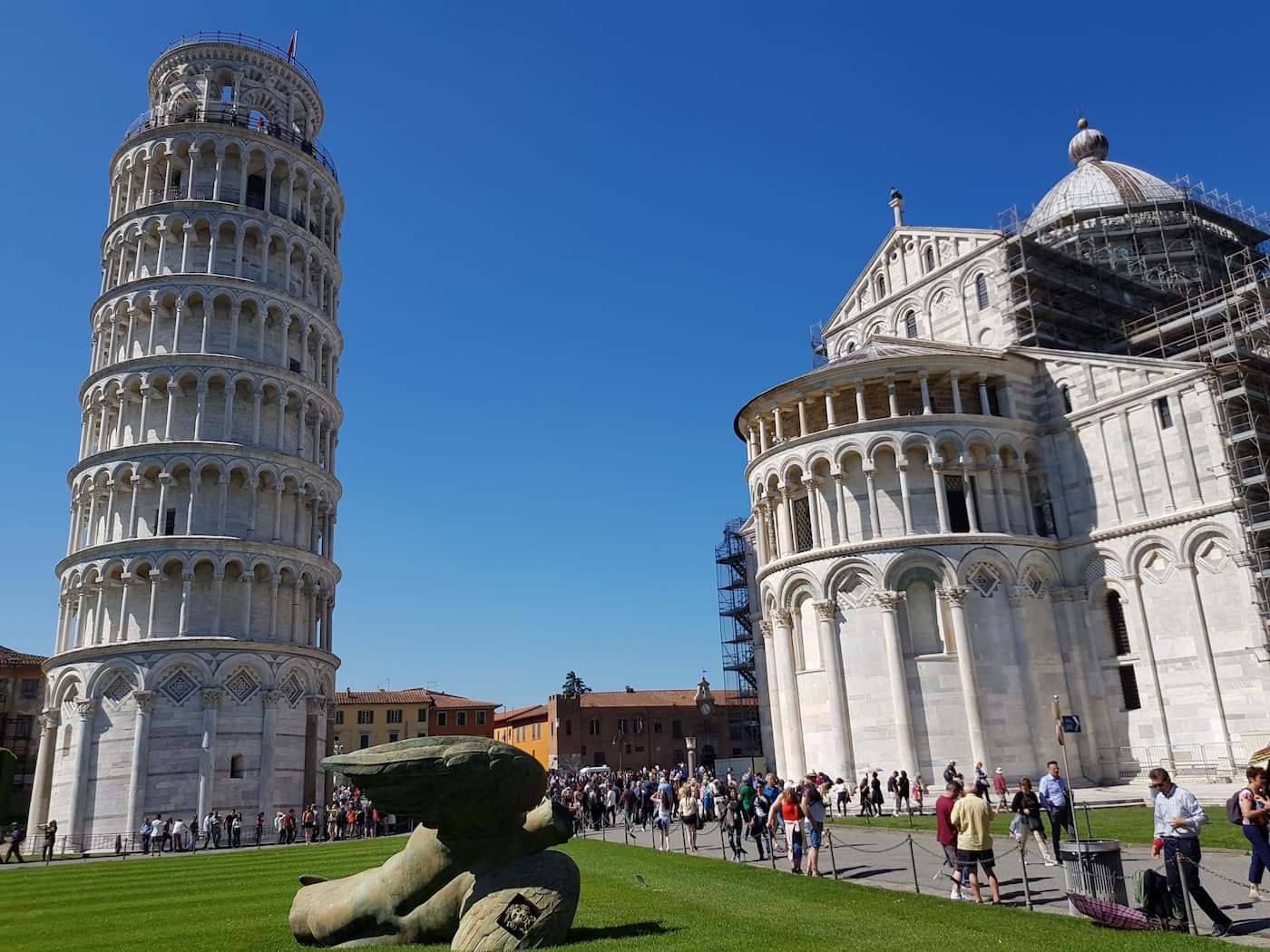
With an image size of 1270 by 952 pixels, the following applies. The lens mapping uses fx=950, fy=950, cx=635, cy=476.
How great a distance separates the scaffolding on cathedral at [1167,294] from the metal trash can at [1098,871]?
74.1 ft

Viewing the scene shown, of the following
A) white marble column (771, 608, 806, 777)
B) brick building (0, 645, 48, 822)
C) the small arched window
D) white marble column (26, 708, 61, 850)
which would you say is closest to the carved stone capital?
white marble column (771, 608, 806, 777)

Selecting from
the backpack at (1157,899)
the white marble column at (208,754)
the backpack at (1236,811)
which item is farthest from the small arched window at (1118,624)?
the white marble column at (208,754)

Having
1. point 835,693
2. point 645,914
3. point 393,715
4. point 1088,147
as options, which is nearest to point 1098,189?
point 1088,147

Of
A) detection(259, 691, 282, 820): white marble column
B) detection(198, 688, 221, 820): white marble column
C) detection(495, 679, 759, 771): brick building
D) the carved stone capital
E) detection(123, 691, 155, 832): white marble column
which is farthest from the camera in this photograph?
detection(495, 679, 759, 771): brick building

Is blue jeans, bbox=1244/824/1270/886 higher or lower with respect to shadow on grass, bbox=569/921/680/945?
higher

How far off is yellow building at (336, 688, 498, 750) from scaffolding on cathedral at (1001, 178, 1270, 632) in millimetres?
67324

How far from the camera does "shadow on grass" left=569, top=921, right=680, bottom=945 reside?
11250 mm

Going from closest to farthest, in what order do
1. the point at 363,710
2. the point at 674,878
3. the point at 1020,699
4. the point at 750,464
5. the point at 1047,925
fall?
the point at 1047,925, the point at 674,878, the point at 1020,699, the point at 750,464, the point at 363,710

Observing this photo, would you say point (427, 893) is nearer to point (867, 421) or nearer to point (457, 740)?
point (457, 740)

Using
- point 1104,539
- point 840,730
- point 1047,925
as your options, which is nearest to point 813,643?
point 840,730

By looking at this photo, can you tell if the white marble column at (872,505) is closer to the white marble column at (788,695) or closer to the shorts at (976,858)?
the white marble column at (788,695)

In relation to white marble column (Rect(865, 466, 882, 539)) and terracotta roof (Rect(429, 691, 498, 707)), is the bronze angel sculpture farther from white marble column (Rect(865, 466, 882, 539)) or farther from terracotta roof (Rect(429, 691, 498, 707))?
terracotta roof (Rect(429, 691, 498, 707))

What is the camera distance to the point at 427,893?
11.3 m

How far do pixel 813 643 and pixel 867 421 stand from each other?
27.6 ft
